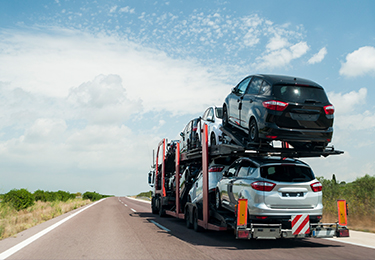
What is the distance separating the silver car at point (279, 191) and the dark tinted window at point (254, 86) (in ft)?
5.83

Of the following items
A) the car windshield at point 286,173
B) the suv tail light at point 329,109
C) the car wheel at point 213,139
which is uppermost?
the suv tail light at point 329,109

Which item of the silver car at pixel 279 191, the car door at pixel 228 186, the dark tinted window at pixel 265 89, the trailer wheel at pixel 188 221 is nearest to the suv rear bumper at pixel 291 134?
the silver car at pixel 279 191

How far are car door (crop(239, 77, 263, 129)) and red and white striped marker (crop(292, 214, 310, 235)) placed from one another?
8.26 feet

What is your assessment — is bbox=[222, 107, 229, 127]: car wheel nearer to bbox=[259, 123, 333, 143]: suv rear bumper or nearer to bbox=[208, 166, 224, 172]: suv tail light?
bbox=[208, 166, 224, 172]: suv tail light

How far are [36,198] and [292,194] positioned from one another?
3874 cm

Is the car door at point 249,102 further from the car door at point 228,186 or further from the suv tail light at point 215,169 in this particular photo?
the suv tail light at point 215,169

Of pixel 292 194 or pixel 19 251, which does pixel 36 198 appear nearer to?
pixel 19 251

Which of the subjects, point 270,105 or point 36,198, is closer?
point 270,105

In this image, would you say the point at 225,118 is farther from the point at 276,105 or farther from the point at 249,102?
the point at 276,105

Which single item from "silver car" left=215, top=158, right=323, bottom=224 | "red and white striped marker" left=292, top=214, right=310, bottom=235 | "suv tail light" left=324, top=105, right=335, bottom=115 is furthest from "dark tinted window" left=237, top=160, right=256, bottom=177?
"suv tail light" left=324, top=105, right=335, bottom=115

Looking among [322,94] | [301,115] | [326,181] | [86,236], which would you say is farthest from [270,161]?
[326,181]

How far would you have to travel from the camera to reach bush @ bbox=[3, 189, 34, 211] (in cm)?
2823

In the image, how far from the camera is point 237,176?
9273mm

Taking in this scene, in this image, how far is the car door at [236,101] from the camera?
989 cm
